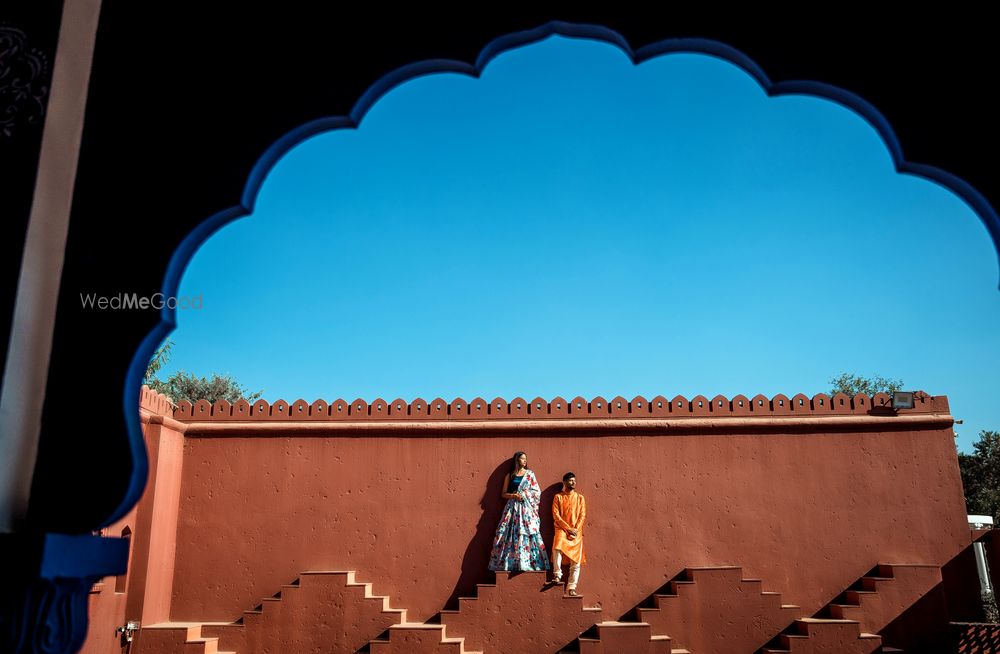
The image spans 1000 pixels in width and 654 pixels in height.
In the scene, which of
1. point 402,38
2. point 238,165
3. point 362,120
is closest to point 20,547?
point 238,165

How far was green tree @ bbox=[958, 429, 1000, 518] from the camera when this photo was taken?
21891mm

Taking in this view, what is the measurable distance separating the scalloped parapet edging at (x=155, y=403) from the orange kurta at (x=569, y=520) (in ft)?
15.4

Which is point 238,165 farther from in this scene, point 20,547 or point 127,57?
point 20,547

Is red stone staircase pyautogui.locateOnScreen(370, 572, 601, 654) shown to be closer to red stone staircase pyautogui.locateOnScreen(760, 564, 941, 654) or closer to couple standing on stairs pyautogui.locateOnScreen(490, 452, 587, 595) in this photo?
couple standing on stairs pyautogui.locateOnScreen(490, 452, 587, 595)

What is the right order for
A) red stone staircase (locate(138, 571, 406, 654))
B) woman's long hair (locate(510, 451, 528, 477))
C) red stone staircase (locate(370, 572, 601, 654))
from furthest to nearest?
woman's long hair (locate(510, 451, 528, 477))
red stone staircase (locate(138, 571, 406, 654))
red stone staircase (locate(370, 572, 601, 654))

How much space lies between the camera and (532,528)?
9.71 meters

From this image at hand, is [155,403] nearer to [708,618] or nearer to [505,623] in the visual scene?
[505,623]

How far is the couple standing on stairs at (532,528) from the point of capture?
956cm

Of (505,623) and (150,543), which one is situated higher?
(150,543)

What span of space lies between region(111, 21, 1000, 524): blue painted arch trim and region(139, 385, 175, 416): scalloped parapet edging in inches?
293

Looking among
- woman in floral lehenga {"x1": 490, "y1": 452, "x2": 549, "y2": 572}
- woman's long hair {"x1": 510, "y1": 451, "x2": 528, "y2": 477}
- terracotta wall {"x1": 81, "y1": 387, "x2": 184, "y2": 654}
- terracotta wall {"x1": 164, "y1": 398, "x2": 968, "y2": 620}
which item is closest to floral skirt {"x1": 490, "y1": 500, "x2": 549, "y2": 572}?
woman in floral lehenga {"x1": 490, "y1": 452, "x2": 549, "y2": 572}

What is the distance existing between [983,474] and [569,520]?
1762cm

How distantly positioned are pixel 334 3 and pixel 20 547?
5.80 feet

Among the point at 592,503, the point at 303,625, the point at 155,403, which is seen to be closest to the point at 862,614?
the point at 592,503
